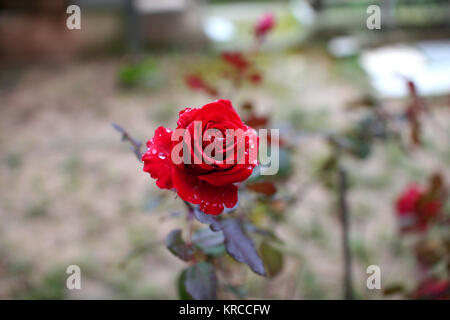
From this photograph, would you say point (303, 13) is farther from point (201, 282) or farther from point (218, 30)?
point (201, 282)

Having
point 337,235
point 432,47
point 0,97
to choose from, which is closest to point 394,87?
point 432,47

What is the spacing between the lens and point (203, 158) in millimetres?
525

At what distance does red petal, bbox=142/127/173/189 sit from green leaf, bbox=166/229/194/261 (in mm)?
172

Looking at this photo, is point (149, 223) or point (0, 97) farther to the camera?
point (0, 97)

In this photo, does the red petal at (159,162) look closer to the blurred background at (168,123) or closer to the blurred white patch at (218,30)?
the blurred background at (168,123)

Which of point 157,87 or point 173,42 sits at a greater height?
point 173,42

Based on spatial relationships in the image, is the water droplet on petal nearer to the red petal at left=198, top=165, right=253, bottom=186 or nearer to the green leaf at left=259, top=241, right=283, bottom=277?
the red petal at left=198, top=165, right=253, bottom=186

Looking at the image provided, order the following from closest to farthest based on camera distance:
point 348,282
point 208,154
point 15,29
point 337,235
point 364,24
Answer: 1. point 208,154
2. point 348,282
3. point 337,235
4. point 15,29
5. point 364,24

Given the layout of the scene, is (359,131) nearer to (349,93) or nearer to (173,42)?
(349,93)

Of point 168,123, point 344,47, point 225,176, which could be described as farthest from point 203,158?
point 344,47

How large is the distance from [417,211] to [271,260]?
0.59 m

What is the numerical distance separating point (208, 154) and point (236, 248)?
18 centimetres

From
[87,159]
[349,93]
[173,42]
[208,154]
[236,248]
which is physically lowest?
[236,248]

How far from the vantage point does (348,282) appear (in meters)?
1.21
